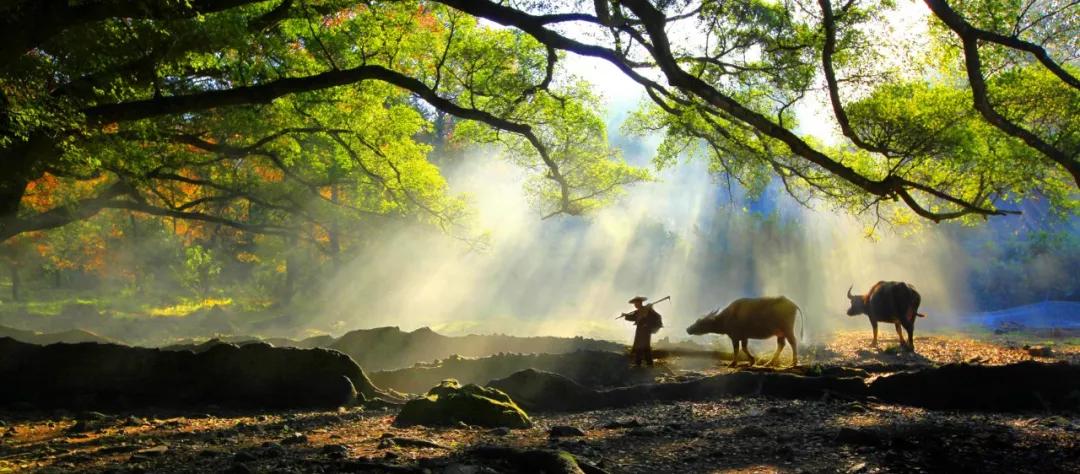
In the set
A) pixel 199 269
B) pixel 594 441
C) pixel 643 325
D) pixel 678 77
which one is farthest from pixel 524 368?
pixel 199 269

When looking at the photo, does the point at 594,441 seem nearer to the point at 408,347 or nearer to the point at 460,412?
the point at 460,412

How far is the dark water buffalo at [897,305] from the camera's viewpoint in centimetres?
1875

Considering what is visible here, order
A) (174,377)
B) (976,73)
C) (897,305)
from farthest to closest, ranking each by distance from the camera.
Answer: (897,305)
(174,377)
(976,73)

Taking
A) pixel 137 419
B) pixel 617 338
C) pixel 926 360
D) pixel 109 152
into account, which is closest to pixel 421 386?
pixel 137 419

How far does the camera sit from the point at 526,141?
17.4 metres

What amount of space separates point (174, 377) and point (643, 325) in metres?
7.33

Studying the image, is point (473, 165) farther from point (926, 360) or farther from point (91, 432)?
point (91, 432)

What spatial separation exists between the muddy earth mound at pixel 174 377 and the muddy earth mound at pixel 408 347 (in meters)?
6.59

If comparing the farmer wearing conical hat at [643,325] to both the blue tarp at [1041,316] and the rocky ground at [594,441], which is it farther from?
the blue tarp at [1041,316]

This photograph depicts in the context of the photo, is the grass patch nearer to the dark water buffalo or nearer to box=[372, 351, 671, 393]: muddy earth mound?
box=[372, 351, 671, 393]: muddy earth mound

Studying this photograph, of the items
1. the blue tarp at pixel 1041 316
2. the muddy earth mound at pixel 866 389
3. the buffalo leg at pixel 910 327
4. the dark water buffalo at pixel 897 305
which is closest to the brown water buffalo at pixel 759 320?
the muddy earth mound at pixel 866 389

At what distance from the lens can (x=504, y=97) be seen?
47.2 feet

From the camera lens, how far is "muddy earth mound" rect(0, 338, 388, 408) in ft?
33.0

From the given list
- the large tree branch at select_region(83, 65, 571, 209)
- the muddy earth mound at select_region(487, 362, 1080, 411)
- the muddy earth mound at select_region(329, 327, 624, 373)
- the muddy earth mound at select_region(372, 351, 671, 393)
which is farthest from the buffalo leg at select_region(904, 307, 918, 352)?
the large tree branch at select_region(83, 65, 571, 209)
